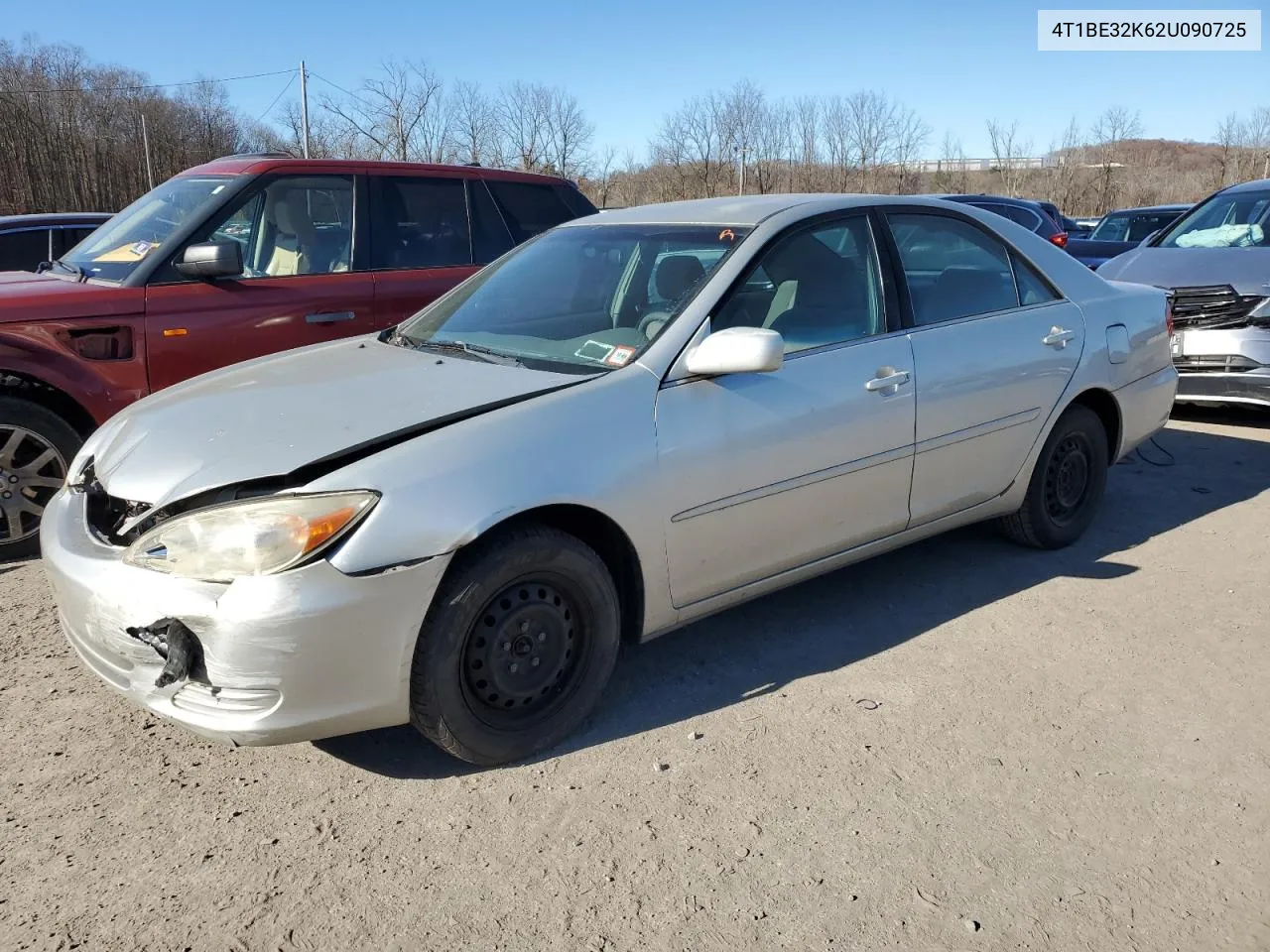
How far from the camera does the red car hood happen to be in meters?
4.63

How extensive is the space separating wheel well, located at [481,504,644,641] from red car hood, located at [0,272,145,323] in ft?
9.84

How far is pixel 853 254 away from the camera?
3963 millimetres

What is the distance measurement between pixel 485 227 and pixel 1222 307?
17.2 feet

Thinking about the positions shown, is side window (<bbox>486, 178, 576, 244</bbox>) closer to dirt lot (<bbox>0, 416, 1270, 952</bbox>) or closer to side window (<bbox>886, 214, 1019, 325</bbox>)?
side window (<bbox>886, 214, 1019, 325</bbox>)

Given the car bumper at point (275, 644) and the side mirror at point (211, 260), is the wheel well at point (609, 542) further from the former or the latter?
the side mirror at point (211, 260)

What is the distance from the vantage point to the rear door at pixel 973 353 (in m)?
3.99

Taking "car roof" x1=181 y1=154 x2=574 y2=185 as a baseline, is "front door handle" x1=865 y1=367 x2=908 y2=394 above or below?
below

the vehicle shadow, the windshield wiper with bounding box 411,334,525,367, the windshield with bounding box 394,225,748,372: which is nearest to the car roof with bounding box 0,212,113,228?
the windshield with bounding box 394,225,748,372

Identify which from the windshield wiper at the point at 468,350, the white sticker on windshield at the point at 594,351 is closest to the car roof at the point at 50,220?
the windshield wiper at the point at 468,350

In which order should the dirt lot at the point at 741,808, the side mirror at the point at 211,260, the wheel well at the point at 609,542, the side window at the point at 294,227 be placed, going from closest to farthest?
the dirt lot at the point at 741,808, the wheel well at the point at 609,542, the side mirror at the point at 211,260, the side window at the point at 294,227

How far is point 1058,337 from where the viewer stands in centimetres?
449

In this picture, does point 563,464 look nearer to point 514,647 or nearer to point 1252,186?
point 514,647

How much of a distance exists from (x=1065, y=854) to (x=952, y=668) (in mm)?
1083

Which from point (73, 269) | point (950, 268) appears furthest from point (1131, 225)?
point (73, 269)
